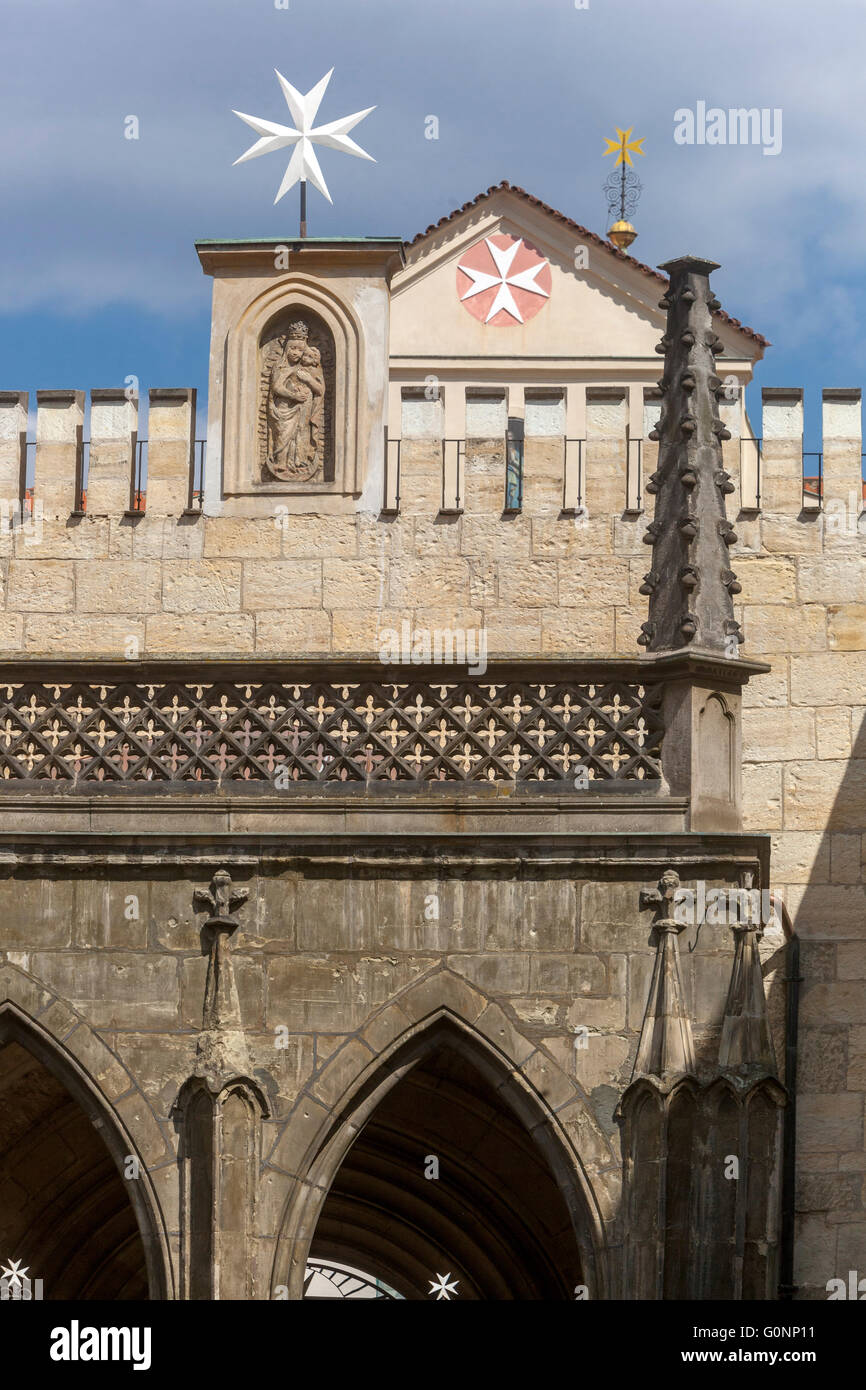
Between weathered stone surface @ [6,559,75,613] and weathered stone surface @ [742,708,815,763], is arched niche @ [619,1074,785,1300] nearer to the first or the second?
weathered stone surface @ [742,708,815,763]

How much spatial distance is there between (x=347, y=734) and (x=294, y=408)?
14.3 ft

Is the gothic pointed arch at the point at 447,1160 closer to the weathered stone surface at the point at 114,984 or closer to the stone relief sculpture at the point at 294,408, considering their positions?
the weathered stone surface at the point at 114,984

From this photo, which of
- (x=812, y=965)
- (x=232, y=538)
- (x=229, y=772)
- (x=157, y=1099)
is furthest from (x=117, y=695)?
(x=812, y=965)

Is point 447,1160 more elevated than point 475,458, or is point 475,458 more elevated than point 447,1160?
point 475,458

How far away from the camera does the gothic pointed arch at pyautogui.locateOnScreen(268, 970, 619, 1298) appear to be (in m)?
14.7

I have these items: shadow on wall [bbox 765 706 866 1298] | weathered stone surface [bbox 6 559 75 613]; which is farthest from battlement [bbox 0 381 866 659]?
shadow on wall [bbox 765 706 866 1298]

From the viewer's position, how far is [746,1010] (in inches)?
577

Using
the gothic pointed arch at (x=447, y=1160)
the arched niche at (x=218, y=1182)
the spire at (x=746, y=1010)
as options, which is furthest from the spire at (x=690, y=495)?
the arched niche at (x=218, y=1182)

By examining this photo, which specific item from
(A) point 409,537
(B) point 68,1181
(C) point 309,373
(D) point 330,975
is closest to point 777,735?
(A) point 409,537

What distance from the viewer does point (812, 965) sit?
58.7 feet

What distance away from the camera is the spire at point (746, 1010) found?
14.6 metres

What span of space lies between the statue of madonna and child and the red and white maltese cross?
6.56m

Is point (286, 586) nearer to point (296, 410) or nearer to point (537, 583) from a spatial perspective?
point (296, 410)

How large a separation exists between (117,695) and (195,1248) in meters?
2.89
